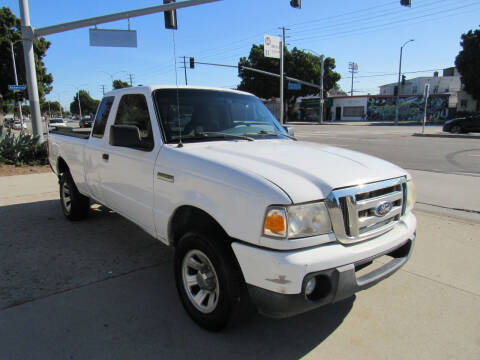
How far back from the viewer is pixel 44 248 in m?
4.40

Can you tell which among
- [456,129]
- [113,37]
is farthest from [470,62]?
[113,37]

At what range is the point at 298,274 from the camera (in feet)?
6.95

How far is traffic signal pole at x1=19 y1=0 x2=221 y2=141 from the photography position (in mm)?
11492

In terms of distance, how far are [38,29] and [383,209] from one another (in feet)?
43.9

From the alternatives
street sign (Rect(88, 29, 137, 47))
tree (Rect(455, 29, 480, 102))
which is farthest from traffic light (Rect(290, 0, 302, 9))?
tree (Rect(455, 29, 480, 102))

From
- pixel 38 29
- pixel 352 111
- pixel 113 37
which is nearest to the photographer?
pixel 38 29

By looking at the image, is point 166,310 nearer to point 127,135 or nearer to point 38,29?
point 127,135

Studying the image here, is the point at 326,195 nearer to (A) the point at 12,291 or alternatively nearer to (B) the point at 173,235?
(B) the point at 173,235

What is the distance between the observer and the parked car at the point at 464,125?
80.3 feet

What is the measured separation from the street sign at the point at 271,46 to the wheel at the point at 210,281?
21.1 metres

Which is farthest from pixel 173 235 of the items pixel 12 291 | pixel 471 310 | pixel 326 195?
pixel 471 310

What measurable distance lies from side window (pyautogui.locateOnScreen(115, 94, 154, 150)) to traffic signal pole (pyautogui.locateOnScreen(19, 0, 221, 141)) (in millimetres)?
8923

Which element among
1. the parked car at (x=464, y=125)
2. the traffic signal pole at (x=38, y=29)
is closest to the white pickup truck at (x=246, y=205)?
the traffic signal pole at (x=38, y=29)

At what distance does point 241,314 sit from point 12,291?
2319 millimetres
